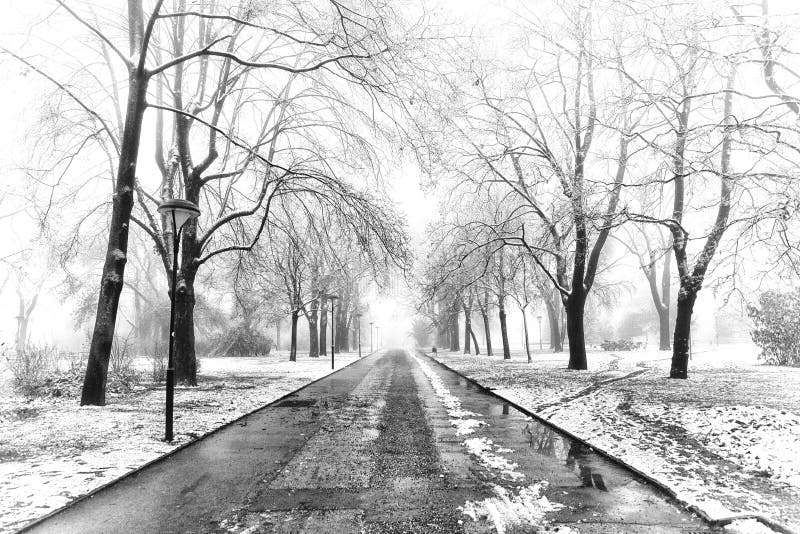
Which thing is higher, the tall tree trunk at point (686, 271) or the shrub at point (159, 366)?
the tall tree trunk at point (686, 271)

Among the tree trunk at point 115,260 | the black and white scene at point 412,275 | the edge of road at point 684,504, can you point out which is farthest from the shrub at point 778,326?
the tree trunk at point 115,260

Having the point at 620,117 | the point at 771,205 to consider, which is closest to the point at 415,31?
the point at 620,117

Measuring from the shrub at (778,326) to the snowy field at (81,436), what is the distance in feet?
62.4

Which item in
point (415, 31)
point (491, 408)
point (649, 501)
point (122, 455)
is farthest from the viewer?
point (491, 408)

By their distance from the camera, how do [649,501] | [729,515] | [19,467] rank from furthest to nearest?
[19,467], [649,501], [729,515]

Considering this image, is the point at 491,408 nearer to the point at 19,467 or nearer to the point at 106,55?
the point at 19,467

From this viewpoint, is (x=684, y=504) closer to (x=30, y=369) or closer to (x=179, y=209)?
(x=179, y=209)

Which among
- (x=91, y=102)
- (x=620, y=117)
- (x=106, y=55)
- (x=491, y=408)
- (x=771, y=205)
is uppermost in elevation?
(x=106, y=55)

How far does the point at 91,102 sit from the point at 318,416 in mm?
11008

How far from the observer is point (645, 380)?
45.2ft

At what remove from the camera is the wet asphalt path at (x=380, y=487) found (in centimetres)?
390

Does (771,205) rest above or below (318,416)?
above

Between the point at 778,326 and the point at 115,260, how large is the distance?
22.9 meters

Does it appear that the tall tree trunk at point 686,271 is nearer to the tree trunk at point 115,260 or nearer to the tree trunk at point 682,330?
the tree trunk at point 682,330
